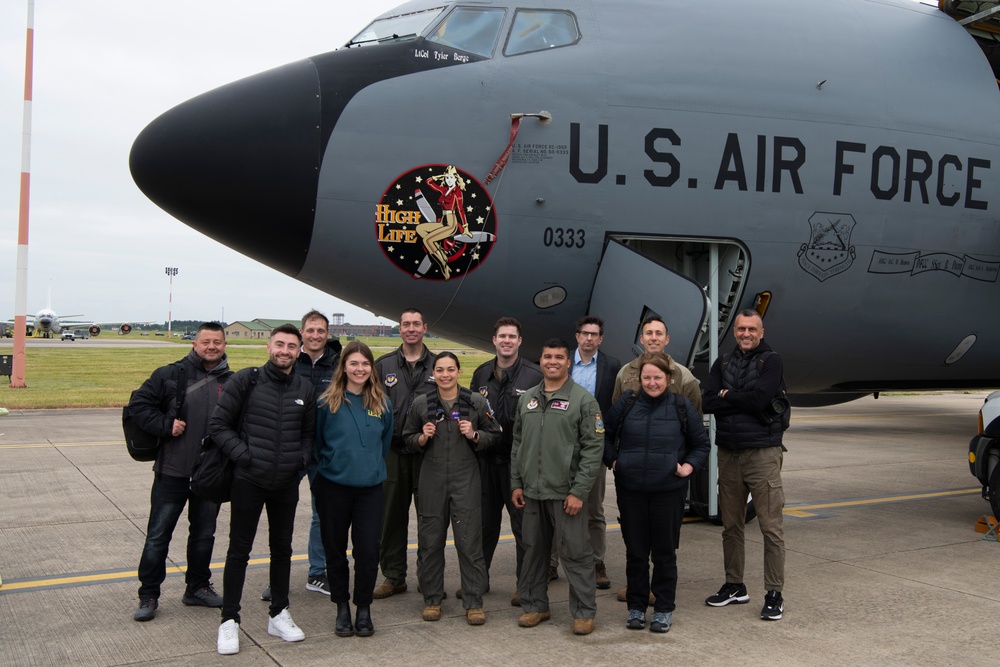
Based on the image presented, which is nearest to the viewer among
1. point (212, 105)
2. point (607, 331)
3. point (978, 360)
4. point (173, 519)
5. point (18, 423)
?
point (173, 519)

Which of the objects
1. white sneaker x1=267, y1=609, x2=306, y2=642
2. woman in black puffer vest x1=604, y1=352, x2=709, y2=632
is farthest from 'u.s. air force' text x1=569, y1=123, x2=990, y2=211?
white sneaker x1=267, y1=609, x2=306, y2=642

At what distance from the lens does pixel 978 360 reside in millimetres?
9273

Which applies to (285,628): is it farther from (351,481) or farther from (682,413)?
(682,413)

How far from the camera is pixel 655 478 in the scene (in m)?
5.23

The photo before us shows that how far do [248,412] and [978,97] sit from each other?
304 inches

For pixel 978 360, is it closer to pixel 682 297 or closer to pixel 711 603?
pixel 682 297

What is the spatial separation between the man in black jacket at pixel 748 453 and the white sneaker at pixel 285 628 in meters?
2.69

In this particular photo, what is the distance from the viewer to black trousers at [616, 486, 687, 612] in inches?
207

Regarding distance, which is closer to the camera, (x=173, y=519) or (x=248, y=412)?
(x=248, y=412)

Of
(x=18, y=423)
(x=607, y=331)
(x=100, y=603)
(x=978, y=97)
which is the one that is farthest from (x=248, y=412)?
(x=18, y=423)

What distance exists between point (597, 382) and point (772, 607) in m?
1.87

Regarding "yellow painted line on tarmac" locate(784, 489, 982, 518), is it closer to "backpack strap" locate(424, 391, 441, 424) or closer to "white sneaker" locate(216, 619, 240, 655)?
"backpack strap" locate(424, 391, 441, 424)

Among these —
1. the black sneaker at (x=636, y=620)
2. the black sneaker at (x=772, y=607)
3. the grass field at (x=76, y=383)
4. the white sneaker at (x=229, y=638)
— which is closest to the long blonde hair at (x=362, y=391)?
the white sneaker at (x=229, y=638)

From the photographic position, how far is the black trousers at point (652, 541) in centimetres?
527
